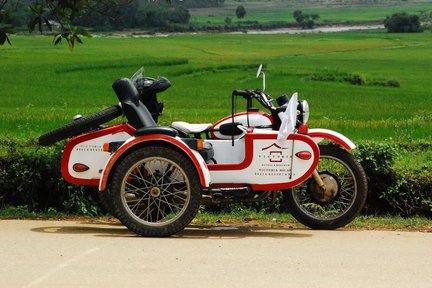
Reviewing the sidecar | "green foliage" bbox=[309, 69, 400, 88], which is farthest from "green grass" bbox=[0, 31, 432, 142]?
the sidecar

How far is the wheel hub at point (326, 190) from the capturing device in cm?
864

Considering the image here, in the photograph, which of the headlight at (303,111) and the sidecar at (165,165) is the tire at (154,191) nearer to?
the sidecar at (165,165)

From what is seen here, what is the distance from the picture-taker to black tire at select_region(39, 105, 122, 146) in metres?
8.54

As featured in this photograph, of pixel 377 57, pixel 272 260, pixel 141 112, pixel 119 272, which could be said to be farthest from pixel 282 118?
pixel 377 57

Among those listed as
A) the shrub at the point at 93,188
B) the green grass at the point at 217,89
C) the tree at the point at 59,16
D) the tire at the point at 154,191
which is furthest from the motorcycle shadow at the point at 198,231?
the green grass at the point at 217,89

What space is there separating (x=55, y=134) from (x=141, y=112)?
699 millimetres

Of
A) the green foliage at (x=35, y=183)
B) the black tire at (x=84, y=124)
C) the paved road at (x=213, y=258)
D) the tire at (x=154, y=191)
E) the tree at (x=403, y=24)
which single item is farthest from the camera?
the tree at (x=403, y=24)

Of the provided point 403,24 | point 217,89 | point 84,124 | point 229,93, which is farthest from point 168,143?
point 403,24

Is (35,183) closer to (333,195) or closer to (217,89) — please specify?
(333,195)

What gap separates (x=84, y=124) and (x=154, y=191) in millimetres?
779

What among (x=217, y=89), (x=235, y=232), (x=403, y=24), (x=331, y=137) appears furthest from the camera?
(x=403, y=24)

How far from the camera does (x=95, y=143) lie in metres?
8.59

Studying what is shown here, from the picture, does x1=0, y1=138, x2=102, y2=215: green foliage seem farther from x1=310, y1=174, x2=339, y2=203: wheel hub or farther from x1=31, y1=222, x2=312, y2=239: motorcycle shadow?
x1=310, y1=174, x2=339, y2=203: wheel hub

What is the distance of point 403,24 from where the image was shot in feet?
340
